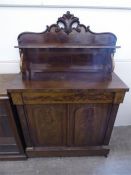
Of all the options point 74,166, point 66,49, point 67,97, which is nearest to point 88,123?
point 67,97

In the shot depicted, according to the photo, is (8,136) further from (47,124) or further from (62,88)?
(62,88)

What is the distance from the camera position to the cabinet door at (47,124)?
1370mm

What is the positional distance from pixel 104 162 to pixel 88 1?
58.7 inches

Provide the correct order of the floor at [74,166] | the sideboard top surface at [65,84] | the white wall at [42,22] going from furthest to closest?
the floor at [74,166], the white wall at [42,22], the sideboard top surface at [65,84]

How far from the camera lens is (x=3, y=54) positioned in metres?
1.50

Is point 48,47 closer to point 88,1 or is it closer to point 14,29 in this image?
point 14,29

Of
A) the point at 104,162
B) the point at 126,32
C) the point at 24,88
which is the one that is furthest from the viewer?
the point at 104,162

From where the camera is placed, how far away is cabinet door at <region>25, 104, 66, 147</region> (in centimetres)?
137

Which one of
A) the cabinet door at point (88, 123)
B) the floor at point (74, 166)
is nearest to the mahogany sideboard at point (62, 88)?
the cabinet door at point (88, 123)

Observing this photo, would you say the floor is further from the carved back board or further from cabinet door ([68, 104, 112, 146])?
the carved back board

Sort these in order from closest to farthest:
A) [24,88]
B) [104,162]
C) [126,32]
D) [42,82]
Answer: [24,88]
[42,82]
[126,32]
[104,162]

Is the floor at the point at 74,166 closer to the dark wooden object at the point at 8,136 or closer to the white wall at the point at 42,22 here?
the dark wooden object at the point at 8,136

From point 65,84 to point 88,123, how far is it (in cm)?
43

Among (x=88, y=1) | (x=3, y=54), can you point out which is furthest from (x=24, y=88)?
(x=88, y=1)
